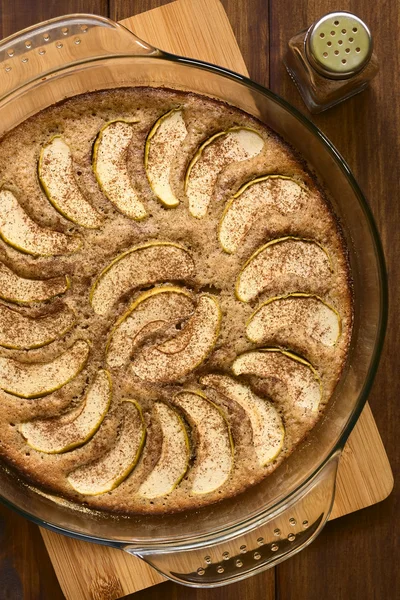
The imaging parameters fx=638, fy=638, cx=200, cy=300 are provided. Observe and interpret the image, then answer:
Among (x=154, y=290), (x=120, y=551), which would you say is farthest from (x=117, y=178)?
(x=120, y=551)

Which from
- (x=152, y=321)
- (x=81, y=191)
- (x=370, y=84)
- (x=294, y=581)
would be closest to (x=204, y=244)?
(x=152, y=321)

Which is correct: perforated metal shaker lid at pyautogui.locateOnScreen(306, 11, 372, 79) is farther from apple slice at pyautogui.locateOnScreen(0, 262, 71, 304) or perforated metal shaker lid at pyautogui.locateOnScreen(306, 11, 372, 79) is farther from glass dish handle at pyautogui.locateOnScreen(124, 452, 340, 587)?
glass dish handle at pyautogui.locateOnScreen(124, 452, 340, 587)

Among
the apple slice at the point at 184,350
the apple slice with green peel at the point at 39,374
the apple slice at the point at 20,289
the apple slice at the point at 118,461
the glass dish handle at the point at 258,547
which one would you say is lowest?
the glass dish handle at the point at 258,547

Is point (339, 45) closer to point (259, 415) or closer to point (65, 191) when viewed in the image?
point (65, 191)

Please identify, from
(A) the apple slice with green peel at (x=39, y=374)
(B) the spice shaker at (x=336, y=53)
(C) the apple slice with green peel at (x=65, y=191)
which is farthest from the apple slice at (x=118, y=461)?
(B) the spice shaker at (x=336, y=53)

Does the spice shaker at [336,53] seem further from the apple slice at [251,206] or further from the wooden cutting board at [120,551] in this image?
the apple slice at [251,206]

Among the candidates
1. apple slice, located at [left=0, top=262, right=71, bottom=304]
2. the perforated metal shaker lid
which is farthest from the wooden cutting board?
apple slice, located at [left=0, top=262, right=71, bottom=304]
